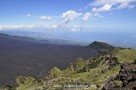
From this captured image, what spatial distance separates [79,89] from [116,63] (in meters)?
57.5

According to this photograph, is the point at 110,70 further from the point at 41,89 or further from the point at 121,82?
the point at 121,82

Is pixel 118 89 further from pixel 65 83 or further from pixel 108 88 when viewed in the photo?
pixel 65 83

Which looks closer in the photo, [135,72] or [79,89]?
[135,72]

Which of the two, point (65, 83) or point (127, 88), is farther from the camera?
point (65, 83)

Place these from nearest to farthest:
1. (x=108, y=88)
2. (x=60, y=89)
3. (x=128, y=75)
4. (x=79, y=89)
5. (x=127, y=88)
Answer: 1. (x=127, y=88)
2. (x=108, y=88)
3. (x=128, y=75)
4. (x=79, y=89)
5. (x=60, y=89)

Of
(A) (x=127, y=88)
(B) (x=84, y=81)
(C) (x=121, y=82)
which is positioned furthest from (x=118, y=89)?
(B) (x=84, y=81)

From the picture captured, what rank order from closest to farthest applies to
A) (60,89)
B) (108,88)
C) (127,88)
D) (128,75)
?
1. (127,88)
2. (108,88)
3. (128,75)
4. (60,89)

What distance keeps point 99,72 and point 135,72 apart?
410ft

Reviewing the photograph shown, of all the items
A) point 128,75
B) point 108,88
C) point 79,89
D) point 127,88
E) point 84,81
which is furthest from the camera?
point 84,81

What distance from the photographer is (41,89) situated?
169750 millimetres

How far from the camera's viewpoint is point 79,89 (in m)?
144

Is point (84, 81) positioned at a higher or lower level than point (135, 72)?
lower

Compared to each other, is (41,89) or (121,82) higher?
(121,82)

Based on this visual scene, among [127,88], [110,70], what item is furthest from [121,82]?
[110,70]
